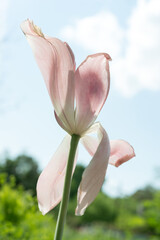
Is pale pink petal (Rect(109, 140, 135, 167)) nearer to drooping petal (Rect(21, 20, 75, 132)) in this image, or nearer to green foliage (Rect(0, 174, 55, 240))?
drooping petal (Rect(21, 20, 75, 132))

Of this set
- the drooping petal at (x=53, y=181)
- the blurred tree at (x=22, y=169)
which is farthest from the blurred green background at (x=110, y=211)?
the drooping petal at (x=53, y=181)

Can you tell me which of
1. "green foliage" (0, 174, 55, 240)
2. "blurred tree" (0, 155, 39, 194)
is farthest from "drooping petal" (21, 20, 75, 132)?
"blurred tree" (0, 155, 39, 194)

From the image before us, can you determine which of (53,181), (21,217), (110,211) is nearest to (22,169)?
(110,211)

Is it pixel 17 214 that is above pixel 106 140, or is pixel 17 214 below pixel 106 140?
below

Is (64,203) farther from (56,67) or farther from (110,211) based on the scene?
(110,211)

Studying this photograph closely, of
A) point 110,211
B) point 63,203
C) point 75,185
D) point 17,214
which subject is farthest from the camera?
point 75,185

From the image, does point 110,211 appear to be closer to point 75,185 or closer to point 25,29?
point 75,185

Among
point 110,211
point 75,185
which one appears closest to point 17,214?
point 110,211
